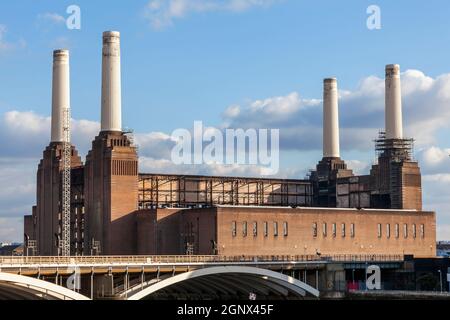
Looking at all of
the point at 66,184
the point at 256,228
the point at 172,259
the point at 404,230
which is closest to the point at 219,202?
the point at 256,228

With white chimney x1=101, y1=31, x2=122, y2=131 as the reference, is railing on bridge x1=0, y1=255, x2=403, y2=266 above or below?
below

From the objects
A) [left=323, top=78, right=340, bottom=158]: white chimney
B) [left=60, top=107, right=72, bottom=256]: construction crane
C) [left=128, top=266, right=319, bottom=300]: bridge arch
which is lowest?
[left=128, top=266, right=319, bottom=300]: bridge arch

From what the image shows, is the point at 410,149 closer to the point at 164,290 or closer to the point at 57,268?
the point at 164,290

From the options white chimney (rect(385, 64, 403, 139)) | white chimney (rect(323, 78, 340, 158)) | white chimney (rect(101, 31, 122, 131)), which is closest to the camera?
white chimney (rect(101, 31, 122, 131))

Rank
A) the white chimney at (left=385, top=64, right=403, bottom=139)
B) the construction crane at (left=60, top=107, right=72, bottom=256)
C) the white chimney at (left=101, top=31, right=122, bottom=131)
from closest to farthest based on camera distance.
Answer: the white chimney at (left=101, top=31, right=122, bottom=131) < the construction crane at (left=60, top=107, right=72, bottom=256) < the white chimney at (left=385, top=64, right=403, bottom=139)

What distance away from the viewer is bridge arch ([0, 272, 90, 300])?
214ft

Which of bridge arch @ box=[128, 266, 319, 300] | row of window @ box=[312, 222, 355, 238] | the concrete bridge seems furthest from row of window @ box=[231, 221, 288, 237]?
bridge arch @ box=[128, 266, 319, 300]

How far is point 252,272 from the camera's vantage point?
87688 mm

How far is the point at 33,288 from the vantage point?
222 feet

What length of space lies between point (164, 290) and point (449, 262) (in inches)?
1189

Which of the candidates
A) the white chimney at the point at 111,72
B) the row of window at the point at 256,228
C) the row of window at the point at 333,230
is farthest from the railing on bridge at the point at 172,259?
Answer: the white chimney at the point at 111,72

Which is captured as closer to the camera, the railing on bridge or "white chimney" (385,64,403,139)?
the railing on bridge

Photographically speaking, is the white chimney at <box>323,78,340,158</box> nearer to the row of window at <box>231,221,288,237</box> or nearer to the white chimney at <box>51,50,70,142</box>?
the row of window at <box>231,221,288,237</box>

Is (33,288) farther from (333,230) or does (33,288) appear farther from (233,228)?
(333,230)
